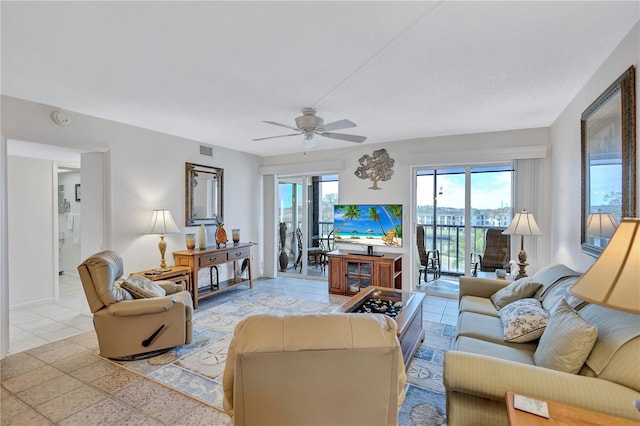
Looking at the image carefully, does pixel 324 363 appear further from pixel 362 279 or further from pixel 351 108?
pixel 362 279

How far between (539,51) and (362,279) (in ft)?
11.7

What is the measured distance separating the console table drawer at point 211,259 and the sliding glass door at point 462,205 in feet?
10.6

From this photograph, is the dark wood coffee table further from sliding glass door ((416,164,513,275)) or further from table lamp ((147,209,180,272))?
table lamp ((147,209,180,272))

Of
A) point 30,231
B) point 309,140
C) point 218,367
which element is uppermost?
point 309,140

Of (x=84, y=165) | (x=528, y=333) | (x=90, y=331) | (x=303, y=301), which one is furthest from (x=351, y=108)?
(x=90, y=331)

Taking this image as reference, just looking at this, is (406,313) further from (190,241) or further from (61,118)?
(61,118)

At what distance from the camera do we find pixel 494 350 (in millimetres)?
1991

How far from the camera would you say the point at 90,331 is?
11.2 feet

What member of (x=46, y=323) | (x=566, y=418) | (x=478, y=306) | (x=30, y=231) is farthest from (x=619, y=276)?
(x=30, y=231)

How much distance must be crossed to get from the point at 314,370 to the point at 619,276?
108 centimetres

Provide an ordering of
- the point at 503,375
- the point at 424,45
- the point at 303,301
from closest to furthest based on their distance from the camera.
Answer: the point at 503,375
the point at 424,45
the point at 303,301

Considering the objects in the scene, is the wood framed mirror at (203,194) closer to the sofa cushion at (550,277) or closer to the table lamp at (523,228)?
the table lamp at (523,228)

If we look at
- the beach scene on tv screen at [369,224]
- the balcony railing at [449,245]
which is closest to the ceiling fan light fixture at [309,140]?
the beach scene on tv screen at [369,224]

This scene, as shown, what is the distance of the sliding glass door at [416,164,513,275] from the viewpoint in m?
4.46
